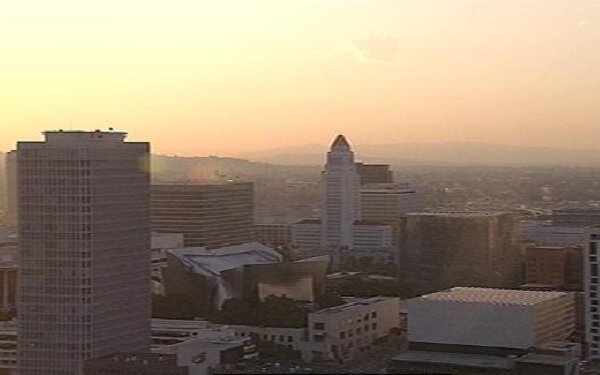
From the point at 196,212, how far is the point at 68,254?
646 inches

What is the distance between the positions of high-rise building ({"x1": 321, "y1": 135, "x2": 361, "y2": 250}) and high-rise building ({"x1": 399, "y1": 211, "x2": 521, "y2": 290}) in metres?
7.61

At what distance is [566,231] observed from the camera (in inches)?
1622

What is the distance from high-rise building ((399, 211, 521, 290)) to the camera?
3588 centimetres

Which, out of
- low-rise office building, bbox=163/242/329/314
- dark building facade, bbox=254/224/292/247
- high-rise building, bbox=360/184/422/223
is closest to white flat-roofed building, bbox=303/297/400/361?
low-rise office building, bbox=163/242/329/314

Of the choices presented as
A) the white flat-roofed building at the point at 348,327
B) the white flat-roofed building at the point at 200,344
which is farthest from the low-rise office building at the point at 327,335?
the white flat-roofed building at the point at 200,344

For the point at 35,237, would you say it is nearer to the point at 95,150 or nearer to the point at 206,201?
the point at 95,150

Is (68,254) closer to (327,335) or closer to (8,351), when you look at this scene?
(8,351)

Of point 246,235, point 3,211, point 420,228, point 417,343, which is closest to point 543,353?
point 417,343

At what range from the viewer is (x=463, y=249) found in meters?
36.5

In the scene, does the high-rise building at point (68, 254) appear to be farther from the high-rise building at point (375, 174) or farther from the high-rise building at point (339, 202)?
the high-rise building at point (375, 174)

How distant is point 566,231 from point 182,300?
17.7 meters

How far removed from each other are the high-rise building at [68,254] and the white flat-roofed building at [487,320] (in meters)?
6.47

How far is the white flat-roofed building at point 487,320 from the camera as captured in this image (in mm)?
23203

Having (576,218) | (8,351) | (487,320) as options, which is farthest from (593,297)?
(576,218)
